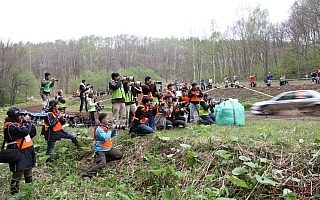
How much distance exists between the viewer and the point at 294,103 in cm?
1475

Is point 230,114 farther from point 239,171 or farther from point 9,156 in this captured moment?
point 9,156

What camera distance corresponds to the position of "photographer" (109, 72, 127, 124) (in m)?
9.38

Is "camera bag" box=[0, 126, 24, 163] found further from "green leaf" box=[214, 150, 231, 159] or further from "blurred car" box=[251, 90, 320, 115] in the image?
"blurred car" box=[251, 90, 320, 115]

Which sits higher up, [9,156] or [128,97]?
[128,97]

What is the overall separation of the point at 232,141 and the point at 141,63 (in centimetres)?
7434

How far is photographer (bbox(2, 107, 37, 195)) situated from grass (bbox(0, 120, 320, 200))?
278 mm

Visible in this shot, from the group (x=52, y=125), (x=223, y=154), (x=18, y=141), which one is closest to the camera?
(x=18, y=141)

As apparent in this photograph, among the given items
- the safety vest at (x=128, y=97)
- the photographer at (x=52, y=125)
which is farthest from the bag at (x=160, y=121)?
the photographer at (x=52, y=125)

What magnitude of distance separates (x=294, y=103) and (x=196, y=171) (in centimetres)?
1018

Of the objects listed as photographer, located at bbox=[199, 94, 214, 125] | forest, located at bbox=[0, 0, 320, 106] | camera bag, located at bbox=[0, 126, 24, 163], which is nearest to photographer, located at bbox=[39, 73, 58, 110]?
photographer, located at bbox=[199, 94, 214, 125]

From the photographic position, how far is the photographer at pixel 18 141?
569 cm

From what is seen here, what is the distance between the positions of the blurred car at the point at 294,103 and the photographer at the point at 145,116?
8.65 meters

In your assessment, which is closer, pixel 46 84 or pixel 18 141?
pixel 18 141

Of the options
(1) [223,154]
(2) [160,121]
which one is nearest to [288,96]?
(2) [160,121]
